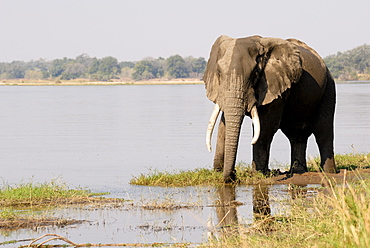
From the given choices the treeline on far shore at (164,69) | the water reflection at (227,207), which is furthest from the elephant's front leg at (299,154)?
the treeline on far shore at (164,69)

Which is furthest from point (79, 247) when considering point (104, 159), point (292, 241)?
point (104, 159)

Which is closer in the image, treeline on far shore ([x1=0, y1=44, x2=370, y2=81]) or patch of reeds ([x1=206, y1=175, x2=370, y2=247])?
patch of reeds ([x1=206, y1=175, x2=370, y2=247])

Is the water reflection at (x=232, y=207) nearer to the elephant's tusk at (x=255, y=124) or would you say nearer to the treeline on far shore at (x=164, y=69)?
the elephant's tusk at (x=255, y=124)

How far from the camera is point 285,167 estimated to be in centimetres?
1502

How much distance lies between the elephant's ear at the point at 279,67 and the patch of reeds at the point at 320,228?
3.16 m

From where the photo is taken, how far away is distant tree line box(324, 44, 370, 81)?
14225cm

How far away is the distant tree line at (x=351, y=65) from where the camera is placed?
467ft

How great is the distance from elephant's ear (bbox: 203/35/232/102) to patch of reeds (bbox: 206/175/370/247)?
3137mm

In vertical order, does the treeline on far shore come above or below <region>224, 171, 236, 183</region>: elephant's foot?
below

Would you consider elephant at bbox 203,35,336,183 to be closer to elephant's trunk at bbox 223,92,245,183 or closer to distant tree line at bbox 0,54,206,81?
elephant's trunk at bbox 223,92,245,183

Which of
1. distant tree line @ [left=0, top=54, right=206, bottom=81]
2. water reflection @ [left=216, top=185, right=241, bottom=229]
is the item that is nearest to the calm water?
water reflection @ [left=216, top=185, right=241, bottom=229]

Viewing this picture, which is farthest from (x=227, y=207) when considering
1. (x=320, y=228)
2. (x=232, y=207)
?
(x=320, y=228)

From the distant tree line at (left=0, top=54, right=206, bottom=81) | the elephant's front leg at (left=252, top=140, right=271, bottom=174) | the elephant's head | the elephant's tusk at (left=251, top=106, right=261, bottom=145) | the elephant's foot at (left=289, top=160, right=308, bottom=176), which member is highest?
→ the elephant's head

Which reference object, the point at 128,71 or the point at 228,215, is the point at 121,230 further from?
the point at 128,71
